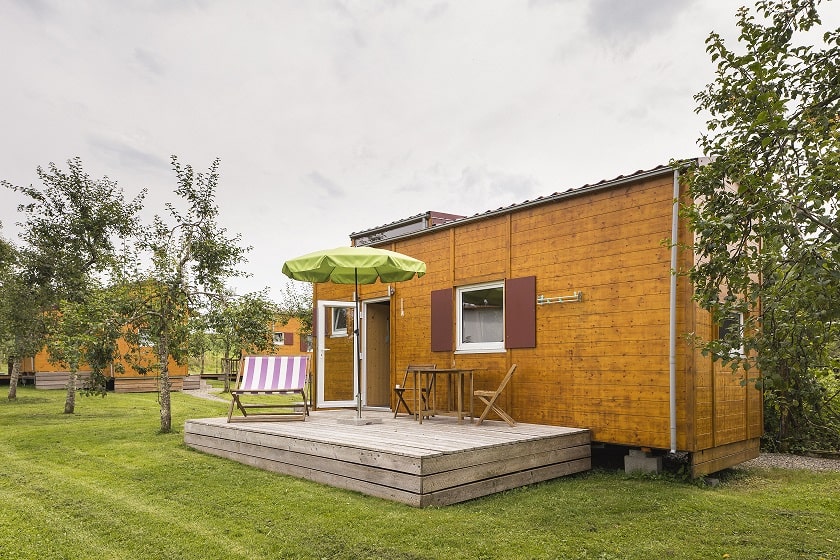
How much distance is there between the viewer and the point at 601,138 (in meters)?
12.1

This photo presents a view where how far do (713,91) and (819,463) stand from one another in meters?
6.26

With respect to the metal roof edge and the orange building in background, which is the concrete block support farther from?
the orange building in background

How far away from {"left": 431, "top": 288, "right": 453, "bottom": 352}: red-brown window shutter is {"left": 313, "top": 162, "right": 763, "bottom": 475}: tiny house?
2cm

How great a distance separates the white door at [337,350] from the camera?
9430 mm

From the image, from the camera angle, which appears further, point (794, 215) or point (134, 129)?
point (134, 129)

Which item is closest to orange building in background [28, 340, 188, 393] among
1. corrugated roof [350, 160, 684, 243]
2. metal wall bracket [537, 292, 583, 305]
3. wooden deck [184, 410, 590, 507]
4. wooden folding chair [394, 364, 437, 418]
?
wooden folding chair [394, 364, 437, 418]

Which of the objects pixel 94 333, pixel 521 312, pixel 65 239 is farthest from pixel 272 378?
pixel 65 239

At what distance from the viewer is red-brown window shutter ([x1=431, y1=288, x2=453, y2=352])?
773cm

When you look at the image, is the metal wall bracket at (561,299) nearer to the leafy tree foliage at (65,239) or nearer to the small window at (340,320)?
the small window at (340,320)

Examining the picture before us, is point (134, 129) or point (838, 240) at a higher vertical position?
point (134, 129)

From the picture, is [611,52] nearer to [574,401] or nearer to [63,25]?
[574,401]

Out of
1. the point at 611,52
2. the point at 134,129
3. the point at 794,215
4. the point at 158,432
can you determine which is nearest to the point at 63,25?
the point at 134,129

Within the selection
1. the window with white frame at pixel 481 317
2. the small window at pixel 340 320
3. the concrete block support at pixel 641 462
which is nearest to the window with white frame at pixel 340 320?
the small window at pixel 340 320

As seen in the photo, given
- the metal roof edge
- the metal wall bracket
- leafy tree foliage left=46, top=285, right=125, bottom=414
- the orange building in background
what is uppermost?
the metal roof edge
